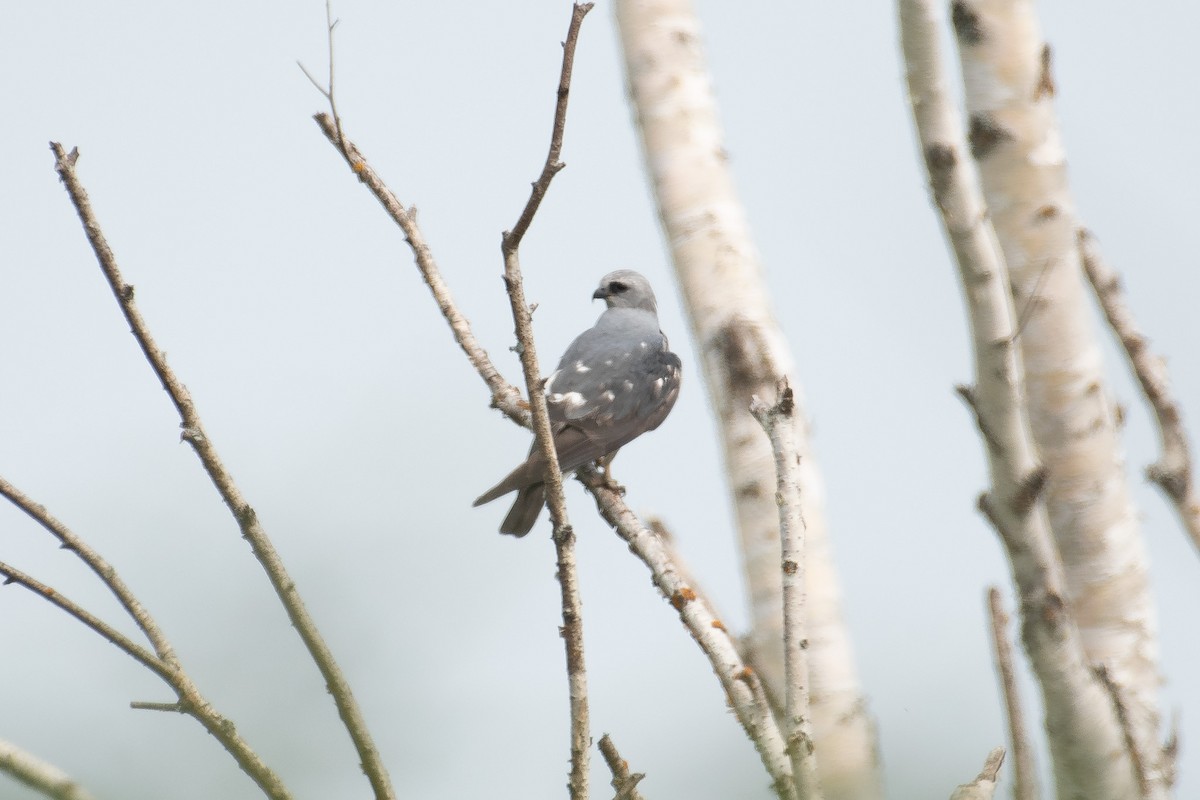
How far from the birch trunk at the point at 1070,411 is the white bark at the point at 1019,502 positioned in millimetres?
606

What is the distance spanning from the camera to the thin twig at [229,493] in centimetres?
209

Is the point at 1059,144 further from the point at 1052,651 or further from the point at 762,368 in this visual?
the point at 1052,651

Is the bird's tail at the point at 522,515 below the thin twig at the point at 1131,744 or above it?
above

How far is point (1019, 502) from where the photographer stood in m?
2.96

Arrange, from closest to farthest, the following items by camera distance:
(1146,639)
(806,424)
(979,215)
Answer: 1. (979,215)
2. (1146,639)
3. (806,424)

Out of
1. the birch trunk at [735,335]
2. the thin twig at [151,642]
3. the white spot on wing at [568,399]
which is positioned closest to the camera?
the thin twig at [151,642]

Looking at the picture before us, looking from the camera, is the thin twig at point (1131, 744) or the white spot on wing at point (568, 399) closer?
the thin twig at point (1131, 744)

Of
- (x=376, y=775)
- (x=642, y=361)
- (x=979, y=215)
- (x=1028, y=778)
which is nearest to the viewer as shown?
(x=376, y=775)

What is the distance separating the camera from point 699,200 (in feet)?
16.6

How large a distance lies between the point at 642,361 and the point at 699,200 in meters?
1.74

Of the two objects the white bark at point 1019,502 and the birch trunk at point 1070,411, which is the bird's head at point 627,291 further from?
the white bark at point 1019,502

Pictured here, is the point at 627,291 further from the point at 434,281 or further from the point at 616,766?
the point at 616,766

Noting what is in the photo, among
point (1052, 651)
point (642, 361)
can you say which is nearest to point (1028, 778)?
point (1052, 651)

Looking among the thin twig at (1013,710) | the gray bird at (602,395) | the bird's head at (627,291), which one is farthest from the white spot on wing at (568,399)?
the thin twig at (1013,710)
